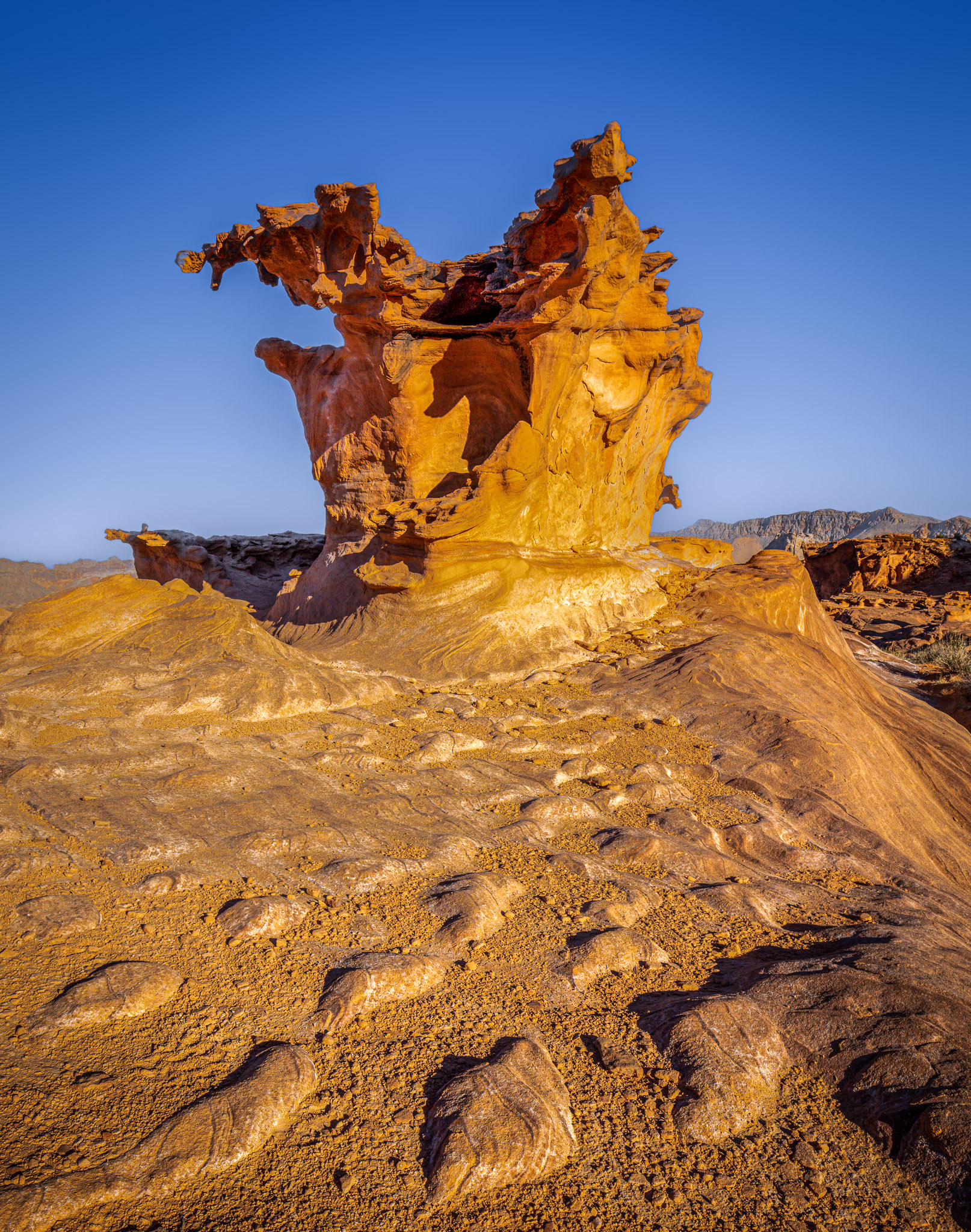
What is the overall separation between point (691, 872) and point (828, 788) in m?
2.02

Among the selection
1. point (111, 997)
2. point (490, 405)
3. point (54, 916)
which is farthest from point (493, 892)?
point (490, 405)

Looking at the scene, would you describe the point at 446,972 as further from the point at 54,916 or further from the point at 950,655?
the point at 950,655

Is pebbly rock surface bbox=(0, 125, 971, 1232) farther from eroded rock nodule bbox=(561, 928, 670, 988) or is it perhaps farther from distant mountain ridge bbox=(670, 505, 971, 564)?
distant mountain ridge bbox=(670, 505, 971, 564)

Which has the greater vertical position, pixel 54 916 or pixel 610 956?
pixel 54 916

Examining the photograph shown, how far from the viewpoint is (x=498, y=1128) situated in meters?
1.85

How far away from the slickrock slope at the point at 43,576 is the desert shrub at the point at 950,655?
24.0 metres

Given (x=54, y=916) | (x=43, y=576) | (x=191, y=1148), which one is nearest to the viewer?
(x=191, y=1148)

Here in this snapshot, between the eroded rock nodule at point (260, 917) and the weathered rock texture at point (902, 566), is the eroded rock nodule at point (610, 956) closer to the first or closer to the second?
the eroded rock nodule at point (260, 917)

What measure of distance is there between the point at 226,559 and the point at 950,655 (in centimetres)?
1567

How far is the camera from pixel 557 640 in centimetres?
786

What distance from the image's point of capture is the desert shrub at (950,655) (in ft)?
45.5

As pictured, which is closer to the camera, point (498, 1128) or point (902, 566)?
point (498, 1128)

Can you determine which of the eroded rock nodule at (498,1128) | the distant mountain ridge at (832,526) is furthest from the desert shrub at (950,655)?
the distant mountain ridge at (832,526)

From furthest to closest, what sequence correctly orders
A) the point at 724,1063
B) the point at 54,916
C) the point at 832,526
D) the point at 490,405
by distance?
the point at 832,526
the point at 490,405
the point at 54,916
the point at 724,1063
